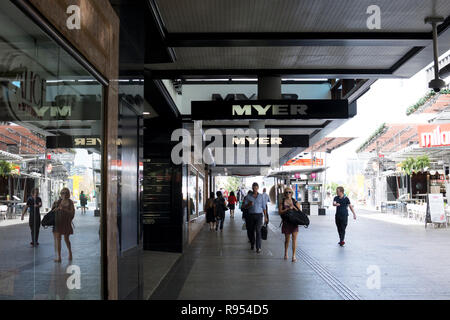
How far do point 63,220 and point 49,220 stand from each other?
26 centimetres

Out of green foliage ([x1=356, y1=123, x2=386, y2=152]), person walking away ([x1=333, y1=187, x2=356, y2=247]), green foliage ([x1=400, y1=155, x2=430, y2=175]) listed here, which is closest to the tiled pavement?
person walking away ([x1=333, y1=187, x2=356, y2=247])

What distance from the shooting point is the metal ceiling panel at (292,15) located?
5.03 m

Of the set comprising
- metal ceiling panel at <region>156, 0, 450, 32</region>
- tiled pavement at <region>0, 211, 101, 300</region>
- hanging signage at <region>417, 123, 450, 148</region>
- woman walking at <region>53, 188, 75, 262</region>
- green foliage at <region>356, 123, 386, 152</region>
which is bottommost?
tiled pavement at <region>0, 211, 101, 300</region>

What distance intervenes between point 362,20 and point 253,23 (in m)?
1.40

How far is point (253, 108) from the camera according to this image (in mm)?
7438

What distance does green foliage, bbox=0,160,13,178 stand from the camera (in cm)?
230

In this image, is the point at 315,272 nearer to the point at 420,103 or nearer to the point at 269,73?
the point at 269,73

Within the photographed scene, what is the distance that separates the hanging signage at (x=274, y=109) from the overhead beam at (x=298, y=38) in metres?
1.51

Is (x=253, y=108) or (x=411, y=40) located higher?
(x=411, y=40)

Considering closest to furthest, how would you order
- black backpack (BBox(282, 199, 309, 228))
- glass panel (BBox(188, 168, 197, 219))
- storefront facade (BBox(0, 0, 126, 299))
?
1. storefront facade (BBox(0, 0, 126, 299))
2. black backpack (BBox(282, 199, 309, 228))
3. glass panel (BBox(188, 168, 197, 219))

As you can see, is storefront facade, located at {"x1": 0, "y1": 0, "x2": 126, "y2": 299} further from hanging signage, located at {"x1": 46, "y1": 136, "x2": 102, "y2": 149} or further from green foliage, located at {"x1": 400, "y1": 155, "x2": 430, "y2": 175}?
green foliage, located at {"x1": 400, "y1": 155, "x2": 430, "y2": 175}

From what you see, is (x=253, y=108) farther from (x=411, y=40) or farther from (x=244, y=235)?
(x=244, y=235)

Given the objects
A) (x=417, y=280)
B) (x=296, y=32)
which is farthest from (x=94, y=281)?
(x=417, y=280)

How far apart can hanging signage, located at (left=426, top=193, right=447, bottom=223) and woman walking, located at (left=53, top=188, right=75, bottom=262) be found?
17801 millimetres
